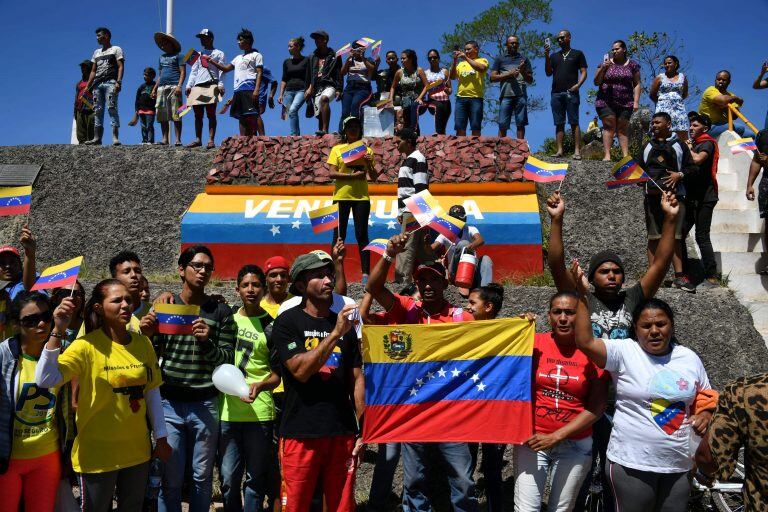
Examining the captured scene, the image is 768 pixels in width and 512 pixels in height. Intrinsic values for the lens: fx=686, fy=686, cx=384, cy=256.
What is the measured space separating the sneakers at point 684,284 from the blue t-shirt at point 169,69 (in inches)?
376

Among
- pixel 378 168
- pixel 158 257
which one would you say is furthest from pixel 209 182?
pixel 378 168

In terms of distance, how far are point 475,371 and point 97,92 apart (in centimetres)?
1095

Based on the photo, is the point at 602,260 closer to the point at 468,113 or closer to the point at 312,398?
the point at 312,398

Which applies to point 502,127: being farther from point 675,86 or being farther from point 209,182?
point 209,182

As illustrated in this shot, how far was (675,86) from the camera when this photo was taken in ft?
35.2

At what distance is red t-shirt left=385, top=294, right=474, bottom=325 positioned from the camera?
508 centimetres

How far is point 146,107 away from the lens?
44.3 feet

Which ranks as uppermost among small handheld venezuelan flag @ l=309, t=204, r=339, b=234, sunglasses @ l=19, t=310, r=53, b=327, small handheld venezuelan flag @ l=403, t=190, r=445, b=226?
small handheld venezuelan flag @ l=403, t=190, r=445, b=226

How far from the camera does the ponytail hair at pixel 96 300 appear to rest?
4196 millimetres

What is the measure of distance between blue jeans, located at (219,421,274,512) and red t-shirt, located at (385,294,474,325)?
119 cm

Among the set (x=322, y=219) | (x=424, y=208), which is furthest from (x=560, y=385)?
(x=322, y=219)

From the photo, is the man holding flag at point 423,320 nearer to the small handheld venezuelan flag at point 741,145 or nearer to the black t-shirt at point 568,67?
the small handheld venezuelan flag at point 741,145

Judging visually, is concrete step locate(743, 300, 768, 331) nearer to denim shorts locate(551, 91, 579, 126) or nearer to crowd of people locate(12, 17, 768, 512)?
crowd of people locate(12, 17, 768, 512)

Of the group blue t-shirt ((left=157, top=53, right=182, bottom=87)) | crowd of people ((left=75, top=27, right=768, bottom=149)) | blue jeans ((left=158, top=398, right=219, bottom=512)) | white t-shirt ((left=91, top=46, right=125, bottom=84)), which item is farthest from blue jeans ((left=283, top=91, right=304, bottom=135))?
blue jeans ((left=158, top=398, right=219, bottom=512))
